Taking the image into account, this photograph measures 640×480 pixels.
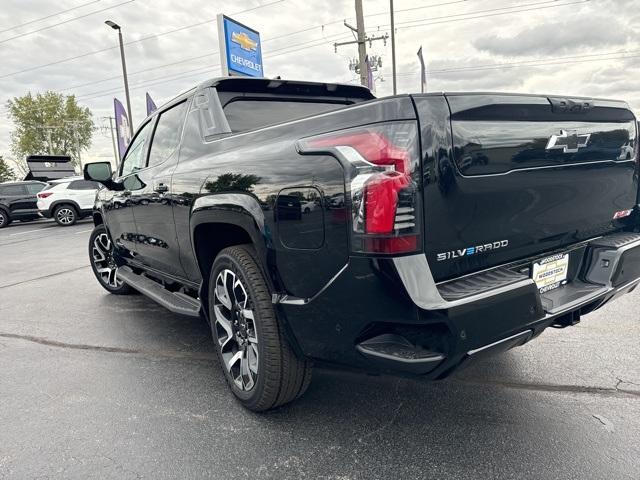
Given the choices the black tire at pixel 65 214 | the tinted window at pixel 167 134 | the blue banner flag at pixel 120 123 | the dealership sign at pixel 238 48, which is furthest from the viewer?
the blue banner flag at pixel 120 123

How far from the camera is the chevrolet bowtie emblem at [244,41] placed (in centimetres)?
1592

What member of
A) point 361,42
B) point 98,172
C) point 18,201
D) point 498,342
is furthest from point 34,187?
point 498,342

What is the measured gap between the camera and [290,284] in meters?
2.16

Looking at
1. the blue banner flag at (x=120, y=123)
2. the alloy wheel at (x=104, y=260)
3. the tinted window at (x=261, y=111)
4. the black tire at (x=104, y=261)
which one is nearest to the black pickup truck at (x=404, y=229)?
the tinted window at (x=261, y=111)

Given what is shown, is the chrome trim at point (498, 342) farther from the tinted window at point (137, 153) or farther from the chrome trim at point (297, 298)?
the tinted window at point (137, 153)

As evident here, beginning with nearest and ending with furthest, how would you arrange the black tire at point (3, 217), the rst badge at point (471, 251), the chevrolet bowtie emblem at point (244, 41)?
the rst badge at point (471, 251)
the chevrolet bowtie emblem at point (244, 41)
the black tire at point (3, 217)

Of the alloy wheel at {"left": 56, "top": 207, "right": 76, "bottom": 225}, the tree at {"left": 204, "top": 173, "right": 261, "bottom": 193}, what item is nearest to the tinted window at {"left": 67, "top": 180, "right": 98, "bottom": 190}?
the alloy wheel at {"left": 56, "top": 207, "right": 76, "bottom": 225}

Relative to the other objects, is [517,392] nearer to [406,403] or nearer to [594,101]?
[406,403]

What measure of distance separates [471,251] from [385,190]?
51 cm

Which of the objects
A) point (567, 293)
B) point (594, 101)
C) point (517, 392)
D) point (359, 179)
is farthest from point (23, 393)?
point (594, 101)

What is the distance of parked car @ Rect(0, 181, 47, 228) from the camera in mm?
17734

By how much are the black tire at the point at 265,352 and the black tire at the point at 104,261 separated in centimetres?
331

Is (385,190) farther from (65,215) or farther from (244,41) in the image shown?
(65,215)

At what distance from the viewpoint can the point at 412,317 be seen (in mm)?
1795
